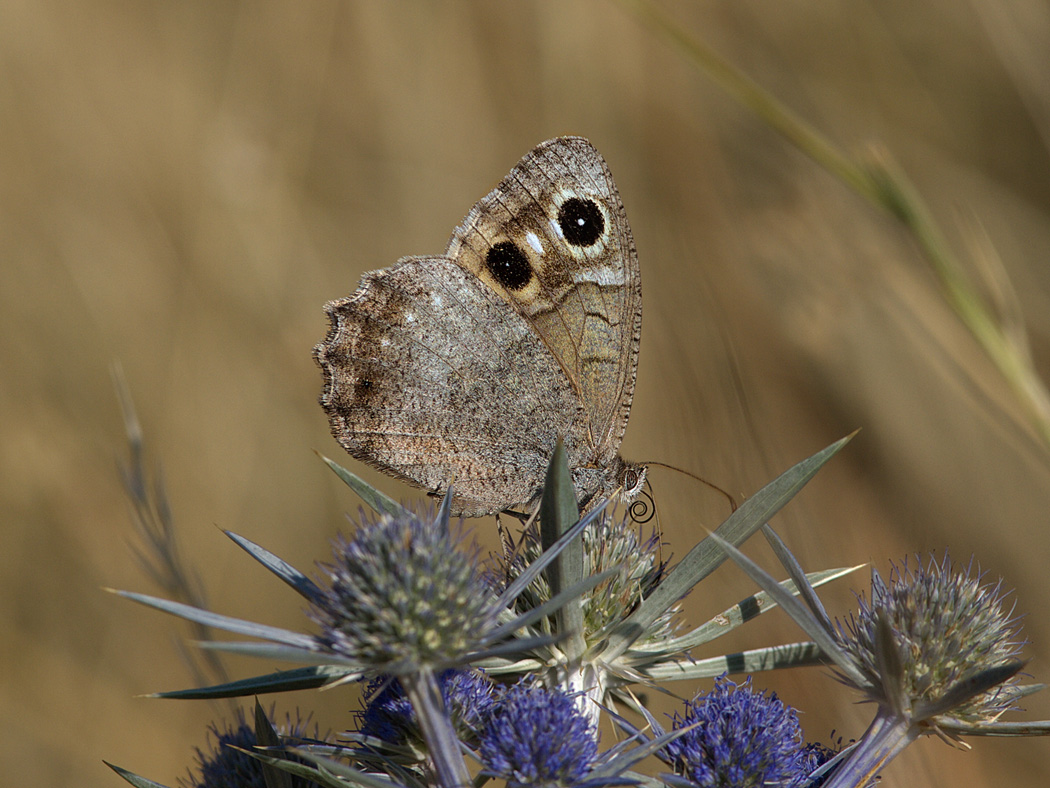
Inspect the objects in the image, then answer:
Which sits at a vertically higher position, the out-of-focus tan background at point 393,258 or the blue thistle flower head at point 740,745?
the out-of-focus tan background at point 393,258

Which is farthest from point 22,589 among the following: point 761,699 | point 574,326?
point 761,699

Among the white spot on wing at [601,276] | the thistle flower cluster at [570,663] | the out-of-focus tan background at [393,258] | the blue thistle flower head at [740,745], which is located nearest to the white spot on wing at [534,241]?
the white spot on wing at [601,276]

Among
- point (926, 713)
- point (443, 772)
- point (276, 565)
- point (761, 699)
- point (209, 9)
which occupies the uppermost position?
point (209, 9)

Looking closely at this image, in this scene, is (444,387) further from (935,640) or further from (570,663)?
(935,640)

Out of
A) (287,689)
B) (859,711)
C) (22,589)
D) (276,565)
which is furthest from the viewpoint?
(22,589)

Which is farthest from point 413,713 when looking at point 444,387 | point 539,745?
point 444,387

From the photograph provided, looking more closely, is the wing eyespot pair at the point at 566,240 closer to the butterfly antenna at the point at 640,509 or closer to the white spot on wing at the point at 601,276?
the white spot on wing at the point at 601,276

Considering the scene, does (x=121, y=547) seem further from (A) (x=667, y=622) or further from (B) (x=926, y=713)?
(B) (x=926, y=713)

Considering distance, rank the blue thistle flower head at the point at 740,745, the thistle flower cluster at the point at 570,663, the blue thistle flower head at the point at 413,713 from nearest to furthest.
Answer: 1. the thistle flower cluster at the point at 570,663
2. the blue thistle flower head at the point at 740,745
3. the blue thistle flower head at the point at 413,713
